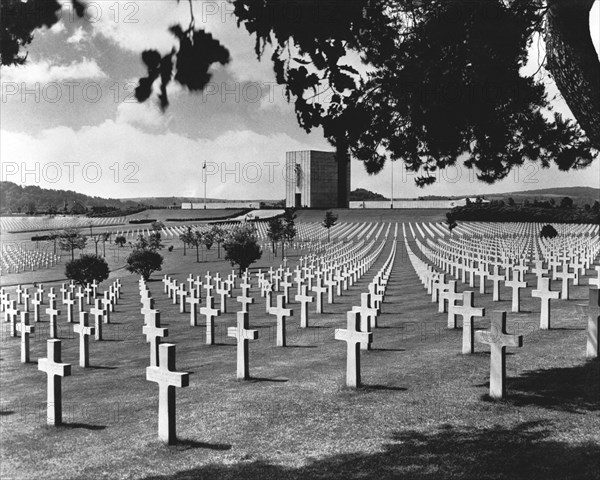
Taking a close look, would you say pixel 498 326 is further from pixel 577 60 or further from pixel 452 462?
pixel 577 60

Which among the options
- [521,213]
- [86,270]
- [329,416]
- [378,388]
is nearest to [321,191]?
[521,213]

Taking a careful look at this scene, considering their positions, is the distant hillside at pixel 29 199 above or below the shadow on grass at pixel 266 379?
above

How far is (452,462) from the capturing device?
452 cm

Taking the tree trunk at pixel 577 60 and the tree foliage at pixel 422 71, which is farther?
the tree trunk at pixel 577 60

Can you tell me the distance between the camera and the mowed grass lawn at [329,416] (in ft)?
15.1

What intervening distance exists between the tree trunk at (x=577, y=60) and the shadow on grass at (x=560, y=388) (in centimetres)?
265

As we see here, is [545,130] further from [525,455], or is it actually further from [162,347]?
[162,347]

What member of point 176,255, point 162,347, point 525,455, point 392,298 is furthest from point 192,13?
point 176,255

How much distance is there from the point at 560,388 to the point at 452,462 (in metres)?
2.35

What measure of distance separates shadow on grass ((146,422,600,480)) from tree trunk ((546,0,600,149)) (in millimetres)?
2568

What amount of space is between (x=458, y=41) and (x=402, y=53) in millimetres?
837

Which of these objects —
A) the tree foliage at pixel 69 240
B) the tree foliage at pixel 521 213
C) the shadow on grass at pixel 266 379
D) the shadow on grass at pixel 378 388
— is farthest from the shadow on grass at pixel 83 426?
the tree foliage at pixel 521 213

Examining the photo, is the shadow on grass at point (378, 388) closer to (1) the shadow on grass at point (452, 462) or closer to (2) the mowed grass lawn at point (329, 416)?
(2) the mowed grass lawn at point (329, 416)

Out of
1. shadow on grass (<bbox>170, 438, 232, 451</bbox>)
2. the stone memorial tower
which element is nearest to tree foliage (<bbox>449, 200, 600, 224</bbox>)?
the stone memorial tower
